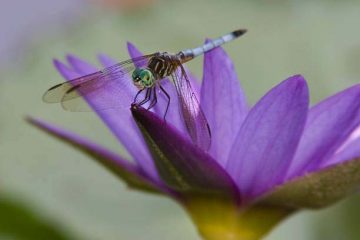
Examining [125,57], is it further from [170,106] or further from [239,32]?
[170,106]

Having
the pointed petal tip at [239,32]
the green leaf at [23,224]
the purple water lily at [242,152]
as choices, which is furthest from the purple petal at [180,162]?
the green leaf at [23,224]

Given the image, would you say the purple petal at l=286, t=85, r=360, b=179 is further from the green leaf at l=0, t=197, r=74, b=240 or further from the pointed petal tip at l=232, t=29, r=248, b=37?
the green leaf at l=0, t=197, r=74, b=240

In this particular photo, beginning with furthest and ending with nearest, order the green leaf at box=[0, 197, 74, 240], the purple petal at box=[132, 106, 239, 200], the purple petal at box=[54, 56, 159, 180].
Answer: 1. the green leaf at box=[0, 197, 74, 240]
2. the purple petal at box=[54, 56, 159, 180]
3. the purple petal at box=[132, 106, 239, 200]

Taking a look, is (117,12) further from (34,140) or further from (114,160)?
(114,160)

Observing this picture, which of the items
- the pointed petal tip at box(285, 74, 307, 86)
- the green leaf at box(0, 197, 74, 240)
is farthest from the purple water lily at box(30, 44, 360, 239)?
the green leaf at box(0, 197, 74, 240)

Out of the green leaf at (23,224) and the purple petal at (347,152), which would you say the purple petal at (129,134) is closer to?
the purple petal at (347,152)

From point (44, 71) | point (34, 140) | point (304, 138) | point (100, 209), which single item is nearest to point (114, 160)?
point (304, 138)
